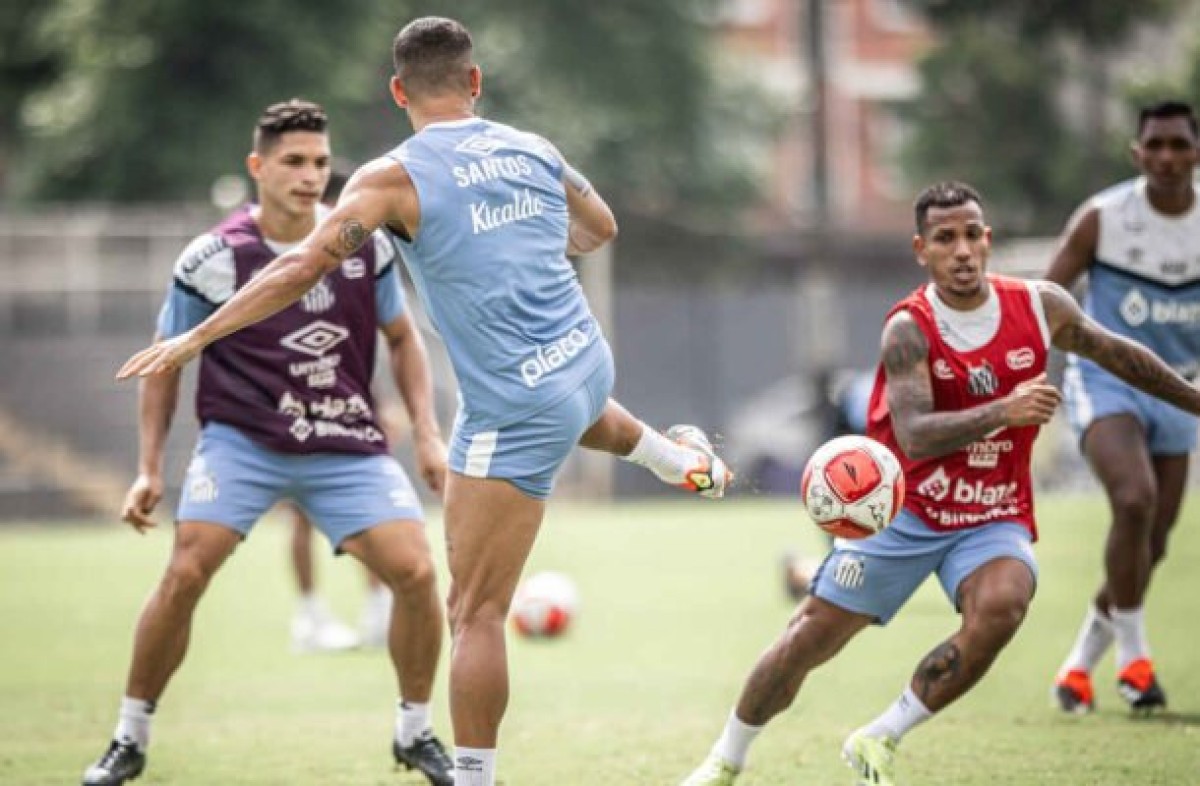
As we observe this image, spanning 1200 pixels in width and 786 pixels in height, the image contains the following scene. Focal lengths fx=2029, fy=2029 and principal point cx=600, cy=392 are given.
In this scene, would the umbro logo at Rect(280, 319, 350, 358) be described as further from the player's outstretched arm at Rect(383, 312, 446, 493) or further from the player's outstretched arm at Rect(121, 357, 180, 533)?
the player's outstretched arm at Rect(121, 357, 180, 533)

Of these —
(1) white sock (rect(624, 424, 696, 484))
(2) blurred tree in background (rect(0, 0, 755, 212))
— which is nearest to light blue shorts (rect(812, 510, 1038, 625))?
(1) white sock (rect(624, 424, 696, 484))

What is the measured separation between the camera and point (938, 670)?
7082 millimetres

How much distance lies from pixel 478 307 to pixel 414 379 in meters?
2.06

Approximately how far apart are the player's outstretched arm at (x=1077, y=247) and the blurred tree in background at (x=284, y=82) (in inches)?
956

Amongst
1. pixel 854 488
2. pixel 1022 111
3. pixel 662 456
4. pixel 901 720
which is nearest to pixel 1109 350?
pixel 854 488

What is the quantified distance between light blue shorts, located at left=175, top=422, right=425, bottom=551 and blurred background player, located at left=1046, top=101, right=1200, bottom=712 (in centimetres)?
328

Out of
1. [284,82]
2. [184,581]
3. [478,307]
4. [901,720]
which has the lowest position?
[901,720]

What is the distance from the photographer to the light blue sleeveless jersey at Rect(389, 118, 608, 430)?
6461mm

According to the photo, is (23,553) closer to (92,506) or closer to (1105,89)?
(92,506)

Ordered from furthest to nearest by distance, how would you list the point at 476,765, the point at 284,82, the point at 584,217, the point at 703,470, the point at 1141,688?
the point at 284,82 → the point at 1141,688 → the point at 703,470 → the point at 584,217 → the point at 476,765

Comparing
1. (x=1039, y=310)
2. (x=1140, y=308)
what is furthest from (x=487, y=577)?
(x=1140, y=308)

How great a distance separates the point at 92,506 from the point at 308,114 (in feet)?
68.1

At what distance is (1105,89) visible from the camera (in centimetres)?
3841

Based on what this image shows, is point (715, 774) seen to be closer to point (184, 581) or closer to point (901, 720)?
point (901, 720)
